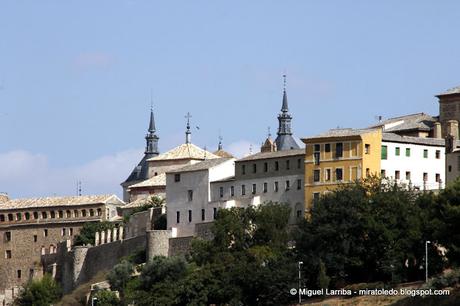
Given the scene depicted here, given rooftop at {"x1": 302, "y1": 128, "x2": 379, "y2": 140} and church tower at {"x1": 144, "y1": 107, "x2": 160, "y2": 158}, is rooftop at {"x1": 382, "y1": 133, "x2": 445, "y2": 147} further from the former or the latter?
church tower at {"x1": 144, "y1": 107, "x2": 160, "y2": 158}

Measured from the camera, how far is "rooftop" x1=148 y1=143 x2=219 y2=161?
470 feet

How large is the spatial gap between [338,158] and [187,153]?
3462cm

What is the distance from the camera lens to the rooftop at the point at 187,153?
5635 inches

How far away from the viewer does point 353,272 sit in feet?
336

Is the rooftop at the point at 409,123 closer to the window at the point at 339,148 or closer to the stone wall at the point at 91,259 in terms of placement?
the window at the point at 339,148

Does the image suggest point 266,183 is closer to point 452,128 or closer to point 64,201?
point 452,128

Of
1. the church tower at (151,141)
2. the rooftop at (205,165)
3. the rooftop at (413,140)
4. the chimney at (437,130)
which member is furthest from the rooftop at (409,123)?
the church tower at (151,141)

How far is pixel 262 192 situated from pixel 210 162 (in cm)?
799

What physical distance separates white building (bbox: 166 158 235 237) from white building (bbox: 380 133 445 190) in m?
13.0

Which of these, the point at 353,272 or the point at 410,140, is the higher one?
the point at 410,140

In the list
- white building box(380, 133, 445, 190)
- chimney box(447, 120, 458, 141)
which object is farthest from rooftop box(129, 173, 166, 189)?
white building box(380, 133, 445, 190)

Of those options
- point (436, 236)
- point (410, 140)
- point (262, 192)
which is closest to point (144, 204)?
point (262, 192)

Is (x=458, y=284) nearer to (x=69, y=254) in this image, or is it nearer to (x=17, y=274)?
(x=69, y=254)

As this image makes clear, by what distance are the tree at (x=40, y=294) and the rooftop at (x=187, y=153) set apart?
17.5 metres
